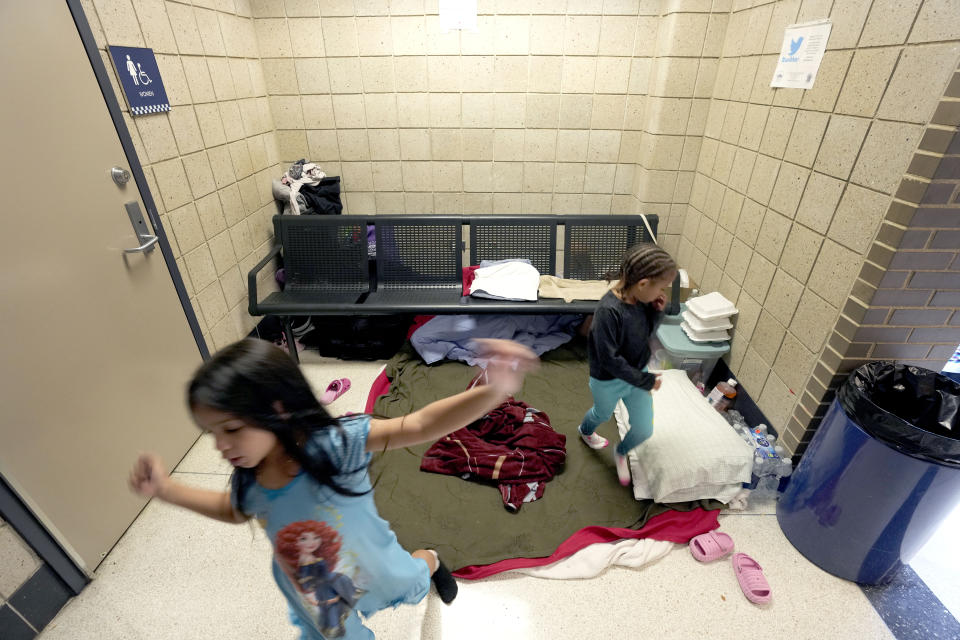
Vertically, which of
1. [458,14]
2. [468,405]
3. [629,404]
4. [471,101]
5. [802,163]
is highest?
[458,14]

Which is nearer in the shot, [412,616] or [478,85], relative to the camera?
[412,616]

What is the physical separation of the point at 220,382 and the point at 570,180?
295 centimetres

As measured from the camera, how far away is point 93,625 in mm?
1547

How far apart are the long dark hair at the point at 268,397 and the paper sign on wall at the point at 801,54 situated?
237cm

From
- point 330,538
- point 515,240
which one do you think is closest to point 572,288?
point 515,240

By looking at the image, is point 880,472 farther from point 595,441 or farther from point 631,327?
point 595,441

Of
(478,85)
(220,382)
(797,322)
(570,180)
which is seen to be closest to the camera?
(220,382)

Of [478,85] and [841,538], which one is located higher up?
[478,85]

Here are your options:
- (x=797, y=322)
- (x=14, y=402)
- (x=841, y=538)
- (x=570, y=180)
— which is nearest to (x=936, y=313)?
(x=797, y=322)

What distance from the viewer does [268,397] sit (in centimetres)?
78

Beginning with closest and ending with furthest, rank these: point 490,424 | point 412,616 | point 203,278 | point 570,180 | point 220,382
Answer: point 220,382 → point 412,616 → point 490,424 → point 203,278 → point 570,180

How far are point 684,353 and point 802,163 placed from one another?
1056 mm

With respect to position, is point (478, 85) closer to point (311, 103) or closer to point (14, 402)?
point (311, 103)

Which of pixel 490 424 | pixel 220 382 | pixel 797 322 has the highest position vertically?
pixel 220 382
